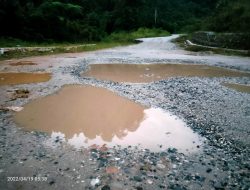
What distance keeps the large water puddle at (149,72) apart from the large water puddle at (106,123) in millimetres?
3871

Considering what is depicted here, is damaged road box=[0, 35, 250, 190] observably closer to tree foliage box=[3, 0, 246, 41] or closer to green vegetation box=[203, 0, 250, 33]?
tree foliage box=[3, 0, 246, 41]

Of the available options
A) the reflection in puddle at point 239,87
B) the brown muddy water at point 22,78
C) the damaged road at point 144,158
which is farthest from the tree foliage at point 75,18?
the damaged road at point 144,158

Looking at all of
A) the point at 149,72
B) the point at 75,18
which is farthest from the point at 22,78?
the point at 75,18

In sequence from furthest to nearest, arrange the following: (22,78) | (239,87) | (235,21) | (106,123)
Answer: (235,21) → (22,78) → (239,87) → (106,123)

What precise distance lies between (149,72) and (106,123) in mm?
7792

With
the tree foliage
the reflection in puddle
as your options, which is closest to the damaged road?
the reflection in puddle

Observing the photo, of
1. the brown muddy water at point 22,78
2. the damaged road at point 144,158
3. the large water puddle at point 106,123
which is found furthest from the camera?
the brown muddy water at point 22,78

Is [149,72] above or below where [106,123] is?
above

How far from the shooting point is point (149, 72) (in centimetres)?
1484

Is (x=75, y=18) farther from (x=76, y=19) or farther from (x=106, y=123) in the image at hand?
(x=106, y=123)

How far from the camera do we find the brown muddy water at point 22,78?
39.5ft

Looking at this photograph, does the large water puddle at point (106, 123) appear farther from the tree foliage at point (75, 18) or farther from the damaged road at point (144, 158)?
the tree foliage at point (75, 18)

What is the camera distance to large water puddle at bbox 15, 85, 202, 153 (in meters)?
6.40

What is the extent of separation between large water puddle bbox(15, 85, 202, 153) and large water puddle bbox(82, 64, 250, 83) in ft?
12.7
